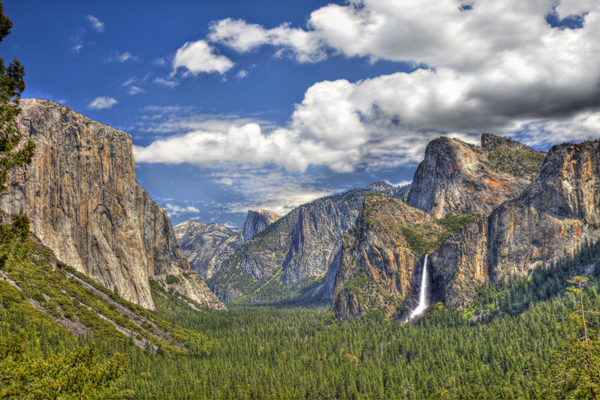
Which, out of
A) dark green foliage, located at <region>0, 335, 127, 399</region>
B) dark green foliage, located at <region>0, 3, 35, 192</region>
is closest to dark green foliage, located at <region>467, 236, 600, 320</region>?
dark green foliage, located at <region>0, 335, 127, 399</region>

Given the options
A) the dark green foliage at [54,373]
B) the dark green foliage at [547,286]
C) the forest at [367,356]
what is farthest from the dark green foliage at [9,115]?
the dark green foliage at [547,286]

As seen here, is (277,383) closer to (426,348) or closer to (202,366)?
(202,366)

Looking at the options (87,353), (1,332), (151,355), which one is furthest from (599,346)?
(151,355)

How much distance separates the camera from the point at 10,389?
25.9 meters

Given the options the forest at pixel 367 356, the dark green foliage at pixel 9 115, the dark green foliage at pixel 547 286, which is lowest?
the forest at pixel 367 356

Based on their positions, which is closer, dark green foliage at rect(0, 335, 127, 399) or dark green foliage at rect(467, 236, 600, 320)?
dark green foliage at rect(0, 335, 127, 399)

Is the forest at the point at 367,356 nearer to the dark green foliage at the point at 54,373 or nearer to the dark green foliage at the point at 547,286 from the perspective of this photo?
the dark green foliage at the point at 547,286

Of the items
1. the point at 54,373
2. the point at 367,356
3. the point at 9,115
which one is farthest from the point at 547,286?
the point at 9,115

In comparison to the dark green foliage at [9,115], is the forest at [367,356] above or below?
below

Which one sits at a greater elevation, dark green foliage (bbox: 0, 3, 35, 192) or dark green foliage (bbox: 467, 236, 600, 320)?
dark green foliage (bbox: 0, 3, 35, 192)

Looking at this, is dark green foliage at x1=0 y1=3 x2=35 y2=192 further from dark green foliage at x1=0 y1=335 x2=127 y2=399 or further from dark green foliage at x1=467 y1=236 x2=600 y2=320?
dark green foliage at x1=467 y1=236 x2=600 y2=320

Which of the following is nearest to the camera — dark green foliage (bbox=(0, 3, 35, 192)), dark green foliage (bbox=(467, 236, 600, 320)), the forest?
dark green foliage (bbox=(0, 3, 35, 192))

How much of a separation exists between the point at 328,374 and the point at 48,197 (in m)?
165

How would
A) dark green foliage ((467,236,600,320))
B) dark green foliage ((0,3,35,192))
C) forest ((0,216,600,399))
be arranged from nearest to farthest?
1. dark green foliage ((0,3,35,192))
2. forest ((0,216,600,399))
3. dark green foliage ((467,236,600,320))
